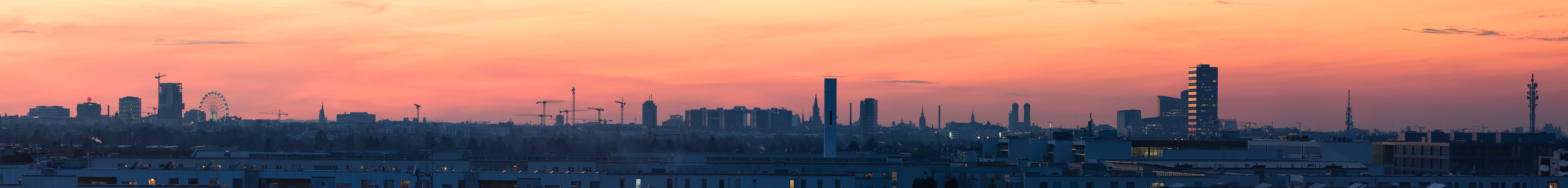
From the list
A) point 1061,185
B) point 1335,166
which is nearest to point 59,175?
A: point 1061,185

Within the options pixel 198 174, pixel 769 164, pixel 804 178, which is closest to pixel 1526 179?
pixel 804 178

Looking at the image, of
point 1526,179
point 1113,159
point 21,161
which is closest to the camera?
point 1526,179

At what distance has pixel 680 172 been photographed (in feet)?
282

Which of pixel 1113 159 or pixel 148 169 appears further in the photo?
→ pixel 1113 159

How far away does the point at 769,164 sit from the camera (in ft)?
444

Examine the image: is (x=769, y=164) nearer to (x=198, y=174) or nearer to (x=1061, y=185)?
(x=1061, y=185)

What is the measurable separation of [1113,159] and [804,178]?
67.6 metres

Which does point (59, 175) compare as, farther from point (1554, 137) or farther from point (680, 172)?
point (1554, 137)

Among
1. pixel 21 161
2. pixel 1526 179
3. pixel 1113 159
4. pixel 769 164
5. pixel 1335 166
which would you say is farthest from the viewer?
pixel 1113 159

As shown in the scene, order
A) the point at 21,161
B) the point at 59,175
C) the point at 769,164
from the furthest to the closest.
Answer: the point at 769,164
the point at 21,161
the point at 59,175

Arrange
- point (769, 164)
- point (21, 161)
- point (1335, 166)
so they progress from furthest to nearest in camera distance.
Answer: point (769, 164), point (1335, 166), point (21, 161)

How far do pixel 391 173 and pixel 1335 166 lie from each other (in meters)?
80.4

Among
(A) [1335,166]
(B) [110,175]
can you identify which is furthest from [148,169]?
(A) [1335,166]

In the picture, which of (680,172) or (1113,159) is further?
(1113,159)
